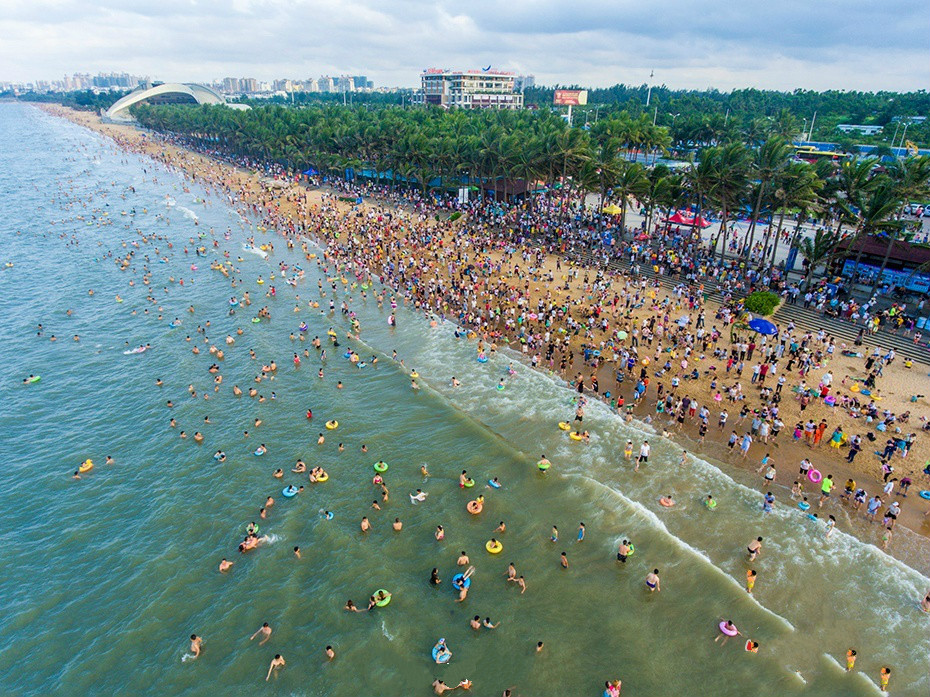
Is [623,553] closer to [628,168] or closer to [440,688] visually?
[440,688]

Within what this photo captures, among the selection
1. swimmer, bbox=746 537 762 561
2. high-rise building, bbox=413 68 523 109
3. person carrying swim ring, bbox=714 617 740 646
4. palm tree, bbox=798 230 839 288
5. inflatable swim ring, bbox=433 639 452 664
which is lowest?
inflatable swim ring, bbox=433 639 452 664

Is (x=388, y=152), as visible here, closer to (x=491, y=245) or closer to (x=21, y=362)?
(x=491, y=245)

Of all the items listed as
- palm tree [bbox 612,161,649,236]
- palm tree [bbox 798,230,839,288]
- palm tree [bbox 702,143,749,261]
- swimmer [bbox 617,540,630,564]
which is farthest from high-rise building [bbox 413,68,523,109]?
swimmer [bbox 617,540,630,564]

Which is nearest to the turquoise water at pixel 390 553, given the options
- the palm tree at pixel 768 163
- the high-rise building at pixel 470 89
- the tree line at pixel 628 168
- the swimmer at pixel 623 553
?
the swimmer at pixel 623 553

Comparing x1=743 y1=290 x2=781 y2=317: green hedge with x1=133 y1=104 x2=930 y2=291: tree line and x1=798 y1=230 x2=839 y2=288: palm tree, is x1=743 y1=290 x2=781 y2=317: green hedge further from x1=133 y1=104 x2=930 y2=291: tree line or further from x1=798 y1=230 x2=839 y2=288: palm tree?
x1=133 y1=104 x2=930 y2=291: tree line

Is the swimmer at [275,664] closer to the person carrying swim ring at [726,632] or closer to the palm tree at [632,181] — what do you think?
the person carrying swim ring at [726,632]

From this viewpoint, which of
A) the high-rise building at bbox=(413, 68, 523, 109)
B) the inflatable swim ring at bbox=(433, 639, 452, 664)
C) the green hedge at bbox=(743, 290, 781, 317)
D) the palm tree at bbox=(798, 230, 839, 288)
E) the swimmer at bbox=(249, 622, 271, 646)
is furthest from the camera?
the high-rise building at bbox=(413, 68, 523, 109)
